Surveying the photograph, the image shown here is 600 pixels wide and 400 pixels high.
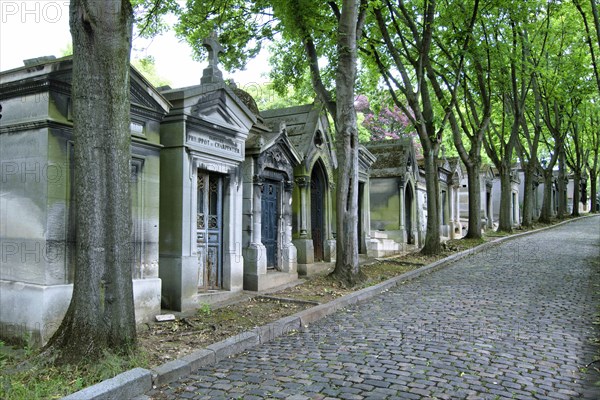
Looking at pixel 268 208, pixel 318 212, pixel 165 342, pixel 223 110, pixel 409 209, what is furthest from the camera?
pixel 409 209

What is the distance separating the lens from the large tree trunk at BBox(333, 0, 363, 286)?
9289 mm

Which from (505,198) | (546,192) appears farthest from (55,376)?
(546,192)

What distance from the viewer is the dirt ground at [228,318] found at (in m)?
5.18

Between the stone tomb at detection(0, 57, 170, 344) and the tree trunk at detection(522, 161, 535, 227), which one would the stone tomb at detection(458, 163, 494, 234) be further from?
the stone tomb at detection(0, 57, 170, 344)

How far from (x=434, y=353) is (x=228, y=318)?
2.90m

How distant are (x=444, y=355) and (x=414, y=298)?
3.36 m

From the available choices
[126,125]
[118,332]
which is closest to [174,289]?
[118,332]

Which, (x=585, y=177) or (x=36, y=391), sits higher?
(x=585, y=177)

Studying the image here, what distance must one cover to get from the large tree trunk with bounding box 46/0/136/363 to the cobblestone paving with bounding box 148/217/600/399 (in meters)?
0.87

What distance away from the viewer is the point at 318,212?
Answer: 1301cm

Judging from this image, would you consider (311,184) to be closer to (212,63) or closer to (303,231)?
(303,231)

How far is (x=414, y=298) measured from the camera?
8.27 metres

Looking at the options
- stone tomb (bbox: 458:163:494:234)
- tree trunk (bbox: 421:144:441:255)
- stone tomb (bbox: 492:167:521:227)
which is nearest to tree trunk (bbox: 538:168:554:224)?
stone tomb (bbox: 458:163:494:234)

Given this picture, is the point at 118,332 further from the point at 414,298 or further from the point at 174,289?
the point at 414,298
